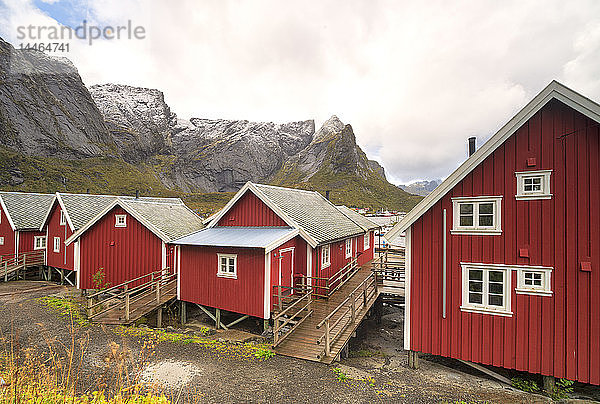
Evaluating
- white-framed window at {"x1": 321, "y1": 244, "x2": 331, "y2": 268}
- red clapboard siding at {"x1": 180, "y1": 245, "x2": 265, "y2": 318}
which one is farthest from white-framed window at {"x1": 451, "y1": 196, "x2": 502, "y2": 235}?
white-framed window at {"x1": 321, "y1": 244, "x2": 331, "y2": 268}

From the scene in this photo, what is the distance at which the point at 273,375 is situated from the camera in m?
9.77

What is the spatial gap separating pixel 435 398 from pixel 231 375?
19.2 feet

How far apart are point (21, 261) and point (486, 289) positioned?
31.3m

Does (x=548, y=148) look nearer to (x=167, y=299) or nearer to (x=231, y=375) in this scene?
(x=231, y=375)

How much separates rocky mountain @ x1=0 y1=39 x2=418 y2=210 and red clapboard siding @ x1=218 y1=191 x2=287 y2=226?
63731mm

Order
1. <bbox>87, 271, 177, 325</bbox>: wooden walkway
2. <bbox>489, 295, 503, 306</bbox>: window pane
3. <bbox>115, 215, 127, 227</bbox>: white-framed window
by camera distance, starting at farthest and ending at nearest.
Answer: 1. <bbox>115, 215, 127, 227</bbox>: white-framed window
2. <bbox>87, 271, 177, 325</bbox>: wooden walkway
3. <bbox>489, 295, 503, 306</bbox>: window pane

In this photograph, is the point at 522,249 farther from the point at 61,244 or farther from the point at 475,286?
the point at 61,244

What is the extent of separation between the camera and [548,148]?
351 inches

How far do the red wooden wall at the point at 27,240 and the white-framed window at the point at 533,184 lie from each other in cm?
3214

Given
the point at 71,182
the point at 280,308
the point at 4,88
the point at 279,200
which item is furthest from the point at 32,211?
the point at 4,88

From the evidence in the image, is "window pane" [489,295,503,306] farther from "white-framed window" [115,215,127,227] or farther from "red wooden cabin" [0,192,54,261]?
"red wooden cabin" [0,192,54,261]

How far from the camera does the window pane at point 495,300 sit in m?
9.37

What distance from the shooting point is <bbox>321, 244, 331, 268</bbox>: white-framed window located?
1644 cm

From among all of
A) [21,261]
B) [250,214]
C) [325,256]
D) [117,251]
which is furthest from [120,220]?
[21,261]
